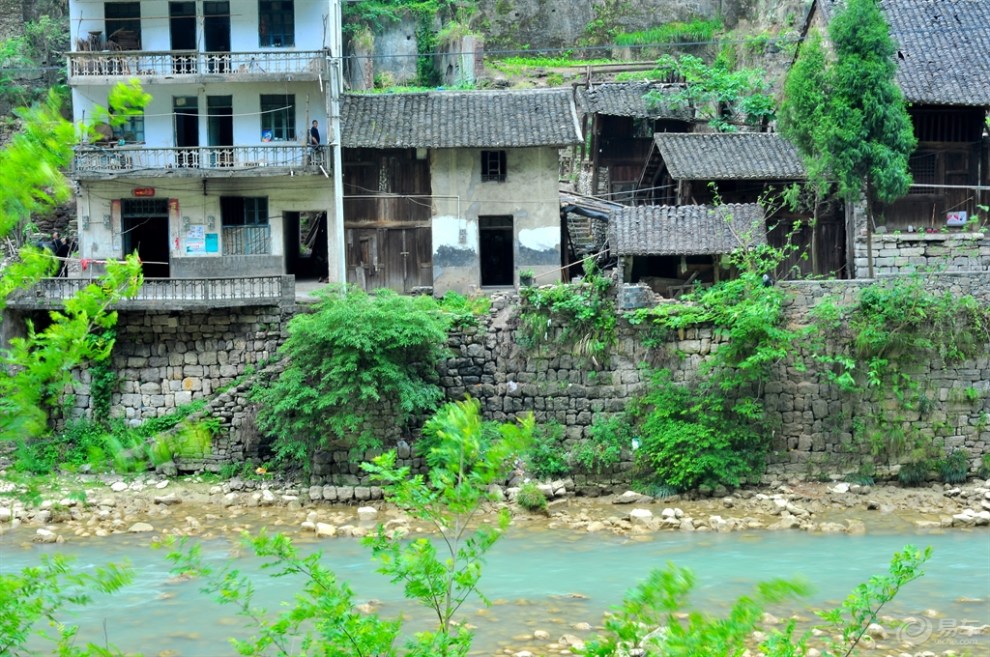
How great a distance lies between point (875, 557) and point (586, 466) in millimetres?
5458

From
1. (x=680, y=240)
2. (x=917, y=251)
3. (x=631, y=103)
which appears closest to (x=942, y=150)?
(x=917, y=251)

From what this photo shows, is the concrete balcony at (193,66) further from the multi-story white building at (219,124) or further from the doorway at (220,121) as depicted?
the doorway at (220,121)

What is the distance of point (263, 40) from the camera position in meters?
23.9

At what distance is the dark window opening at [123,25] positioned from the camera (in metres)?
23.8

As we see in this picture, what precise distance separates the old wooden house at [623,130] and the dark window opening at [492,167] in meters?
5.23

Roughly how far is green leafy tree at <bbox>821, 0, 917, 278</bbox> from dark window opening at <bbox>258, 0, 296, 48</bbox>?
11.3 m

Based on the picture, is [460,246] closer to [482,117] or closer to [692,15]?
[482,117]

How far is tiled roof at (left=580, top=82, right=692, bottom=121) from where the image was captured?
93.0 feet

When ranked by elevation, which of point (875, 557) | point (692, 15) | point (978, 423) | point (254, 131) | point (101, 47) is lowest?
point (875, 557)

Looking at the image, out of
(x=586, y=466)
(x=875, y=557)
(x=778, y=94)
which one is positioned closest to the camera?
(x=875, y=557)

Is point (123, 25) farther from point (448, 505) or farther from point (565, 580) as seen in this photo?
point (448, 505)

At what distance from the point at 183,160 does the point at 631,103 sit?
465 inches

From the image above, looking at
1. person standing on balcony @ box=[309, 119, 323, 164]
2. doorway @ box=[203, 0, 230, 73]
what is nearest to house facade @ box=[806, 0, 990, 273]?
person standing on balcony @ box=[309, 119, 323, 164]

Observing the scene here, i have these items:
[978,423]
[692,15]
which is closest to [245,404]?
[978,423]
